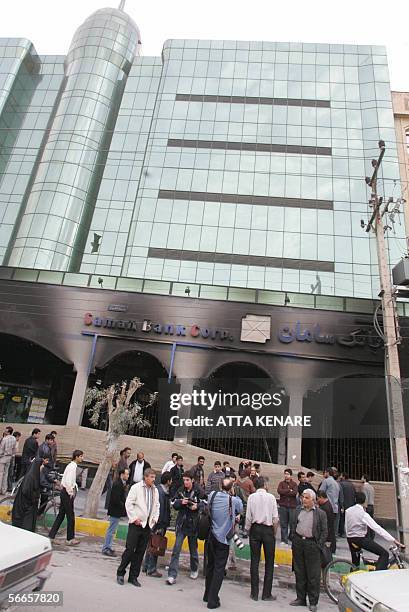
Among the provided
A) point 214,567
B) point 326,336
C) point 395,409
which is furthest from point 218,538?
point 326,336

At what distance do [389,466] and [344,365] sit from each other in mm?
4819

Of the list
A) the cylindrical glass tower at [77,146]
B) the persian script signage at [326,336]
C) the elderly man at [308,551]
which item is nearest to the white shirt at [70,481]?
the elderly man at [308,551]

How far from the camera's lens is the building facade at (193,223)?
20031 mm

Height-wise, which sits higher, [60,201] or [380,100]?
[380,100]

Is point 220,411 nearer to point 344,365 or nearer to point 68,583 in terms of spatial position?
point 344,365

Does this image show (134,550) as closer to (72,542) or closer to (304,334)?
(72,542)

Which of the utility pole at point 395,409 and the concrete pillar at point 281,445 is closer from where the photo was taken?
the utility pole at point 395,409

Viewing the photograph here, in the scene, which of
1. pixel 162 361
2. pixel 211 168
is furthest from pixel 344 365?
pixel 211 168

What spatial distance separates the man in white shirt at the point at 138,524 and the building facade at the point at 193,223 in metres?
12.1

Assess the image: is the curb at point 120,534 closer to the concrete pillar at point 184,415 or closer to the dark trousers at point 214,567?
the dark trousers at point 214,567

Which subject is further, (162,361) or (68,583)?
(162,361)

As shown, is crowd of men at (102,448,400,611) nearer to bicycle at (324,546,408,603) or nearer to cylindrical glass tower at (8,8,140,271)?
bicycle at (324,546,408,603)

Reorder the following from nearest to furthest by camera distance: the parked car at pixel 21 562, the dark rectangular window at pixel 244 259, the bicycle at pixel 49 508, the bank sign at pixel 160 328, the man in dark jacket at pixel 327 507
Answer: the parked car at pixel 21 562 < the man in dark jacket at pixel 327 507 < the bicycle at pixel 49 508 < the bank sign at pixel 160 328 < the dark rectangular window at pixel 244 259

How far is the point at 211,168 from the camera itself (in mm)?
30953
